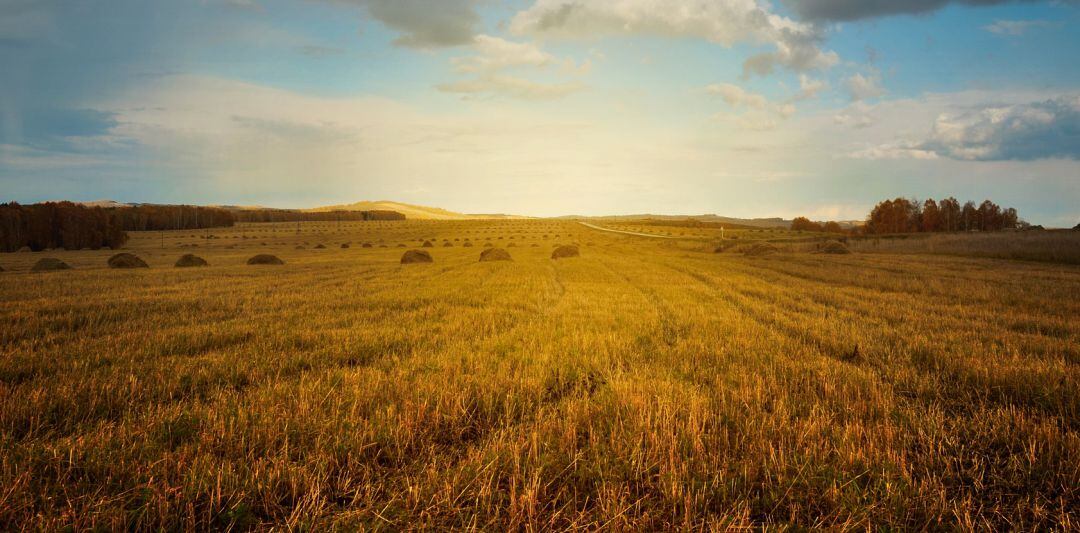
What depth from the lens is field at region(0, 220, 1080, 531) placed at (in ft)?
9.46

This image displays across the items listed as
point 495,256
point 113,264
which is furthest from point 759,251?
point 113,264

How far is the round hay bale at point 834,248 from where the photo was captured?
1460 inches

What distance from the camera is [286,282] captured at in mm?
17984

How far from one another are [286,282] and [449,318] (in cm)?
1120

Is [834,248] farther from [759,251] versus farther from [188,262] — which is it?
[188,262]

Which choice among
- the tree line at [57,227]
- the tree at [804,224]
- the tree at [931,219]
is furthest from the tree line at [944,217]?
the tree line at [57,227]

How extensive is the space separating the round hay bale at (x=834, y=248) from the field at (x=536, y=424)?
31174 millimetres

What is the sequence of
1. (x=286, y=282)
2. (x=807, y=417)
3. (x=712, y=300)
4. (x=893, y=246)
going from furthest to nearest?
1. (x=893, y=246)
2. (x=286, y=282)
3. (x=712, y=300)
4. (x=807, y=417)

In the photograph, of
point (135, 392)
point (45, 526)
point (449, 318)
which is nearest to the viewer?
point (45, 526)

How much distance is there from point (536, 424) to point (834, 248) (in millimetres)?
41663

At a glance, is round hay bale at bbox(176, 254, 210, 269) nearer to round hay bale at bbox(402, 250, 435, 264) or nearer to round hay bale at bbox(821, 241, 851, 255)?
round hay bale at bbox(402, 250, 435, 264)

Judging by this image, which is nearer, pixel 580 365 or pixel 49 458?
pixel 49 458

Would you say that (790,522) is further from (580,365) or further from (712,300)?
(712,300)

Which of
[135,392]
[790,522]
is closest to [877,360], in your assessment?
[790,522]
